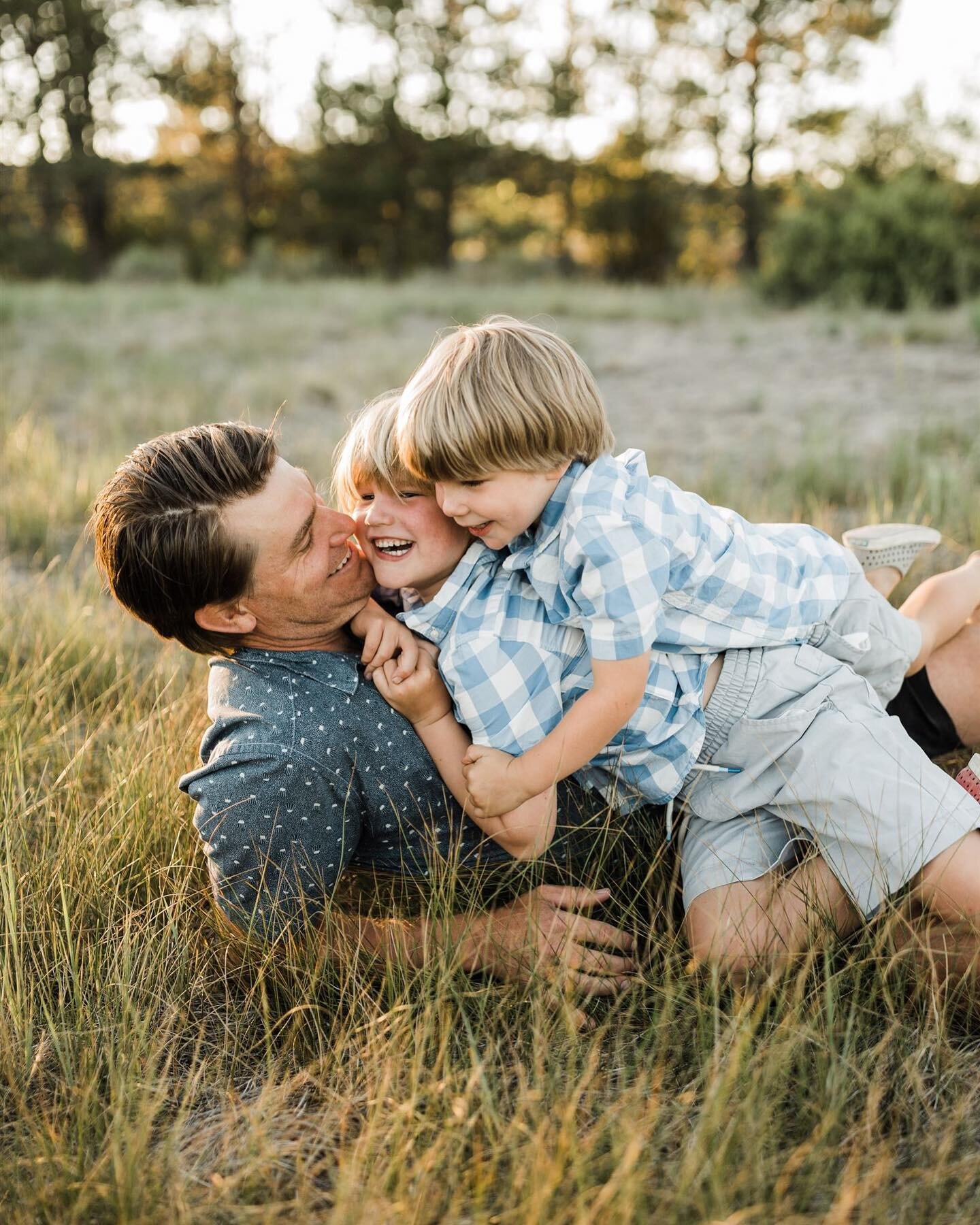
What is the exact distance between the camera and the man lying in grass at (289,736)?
81.0 inches

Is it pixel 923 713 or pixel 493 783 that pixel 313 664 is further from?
pixel 923 713

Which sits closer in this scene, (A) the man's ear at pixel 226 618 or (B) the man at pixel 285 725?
(B) the man at pixel 285 725

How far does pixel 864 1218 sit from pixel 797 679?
1.13 meters

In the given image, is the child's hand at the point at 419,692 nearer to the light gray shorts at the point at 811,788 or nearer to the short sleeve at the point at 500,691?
the short sleeve at the point at 500,691

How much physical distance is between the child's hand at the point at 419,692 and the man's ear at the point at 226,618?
307mm

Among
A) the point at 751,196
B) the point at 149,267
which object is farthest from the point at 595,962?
the point at 149,267

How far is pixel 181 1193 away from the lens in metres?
1.54

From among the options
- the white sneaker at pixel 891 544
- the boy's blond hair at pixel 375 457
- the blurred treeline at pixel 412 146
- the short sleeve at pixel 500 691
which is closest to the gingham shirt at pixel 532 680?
the short sleeve at pixel 500 691

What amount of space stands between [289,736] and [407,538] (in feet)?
1.65

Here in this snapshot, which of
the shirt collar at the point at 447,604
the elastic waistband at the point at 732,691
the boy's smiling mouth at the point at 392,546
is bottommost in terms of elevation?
the elastic waistband at the point at 732,691

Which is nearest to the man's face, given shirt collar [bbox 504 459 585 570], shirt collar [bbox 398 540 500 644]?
shirt collar [bbox 398 540 500 644]

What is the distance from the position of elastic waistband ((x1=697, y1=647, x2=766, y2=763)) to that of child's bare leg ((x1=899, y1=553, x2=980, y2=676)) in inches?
24.1

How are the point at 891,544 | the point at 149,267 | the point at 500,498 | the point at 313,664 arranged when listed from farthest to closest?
the point at 149,267, the point at 891,544, the point at 313,664, the point at 500,498

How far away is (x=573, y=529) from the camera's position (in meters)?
2.05
